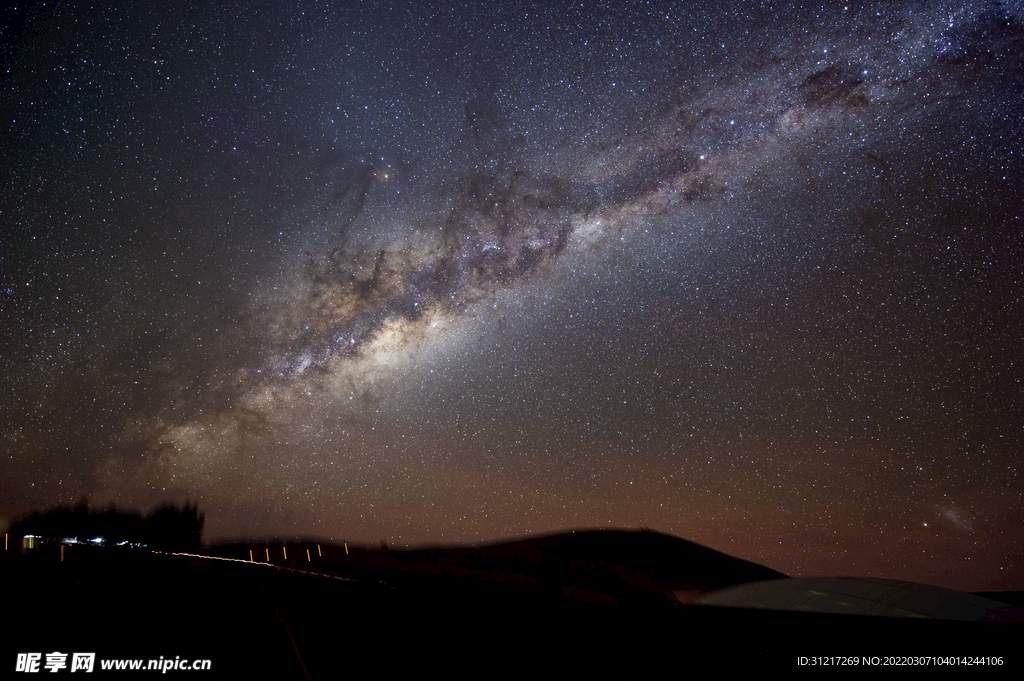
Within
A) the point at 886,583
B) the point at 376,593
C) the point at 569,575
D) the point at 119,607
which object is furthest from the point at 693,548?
the point at 119,607

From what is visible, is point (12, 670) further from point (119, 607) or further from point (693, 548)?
point (693, 548)

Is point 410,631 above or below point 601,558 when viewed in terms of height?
above

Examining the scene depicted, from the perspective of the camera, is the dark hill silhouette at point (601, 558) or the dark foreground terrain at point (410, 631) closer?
the dark foreground terrain at point (410, 631)

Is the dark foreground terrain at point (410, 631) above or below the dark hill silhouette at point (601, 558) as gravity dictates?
above

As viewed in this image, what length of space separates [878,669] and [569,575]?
5558 cm

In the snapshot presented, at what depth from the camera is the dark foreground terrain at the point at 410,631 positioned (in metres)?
7.66

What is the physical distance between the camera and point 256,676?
6.39m

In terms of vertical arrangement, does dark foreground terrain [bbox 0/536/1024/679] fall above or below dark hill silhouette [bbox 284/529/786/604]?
above

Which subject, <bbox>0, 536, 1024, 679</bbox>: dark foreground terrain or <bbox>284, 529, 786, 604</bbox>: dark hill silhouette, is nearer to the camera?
<bbox>0, 536, 1024, 679</bbox>: dark foreground terrain

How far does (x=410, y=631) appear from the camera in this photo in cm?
1077

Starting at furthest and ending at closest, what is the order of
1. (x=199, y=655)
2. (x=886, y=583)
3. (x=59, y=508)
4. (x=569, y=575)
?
(x=59, y=508), (x=569, y=575), (x=886, y=583), (x=199, y=655)

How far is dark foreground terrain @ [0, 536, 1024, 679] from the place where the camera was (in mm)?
7656

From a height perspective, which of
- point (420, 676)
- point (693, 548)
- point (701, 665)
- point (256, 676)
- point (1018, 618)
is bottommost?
point (693, 548)

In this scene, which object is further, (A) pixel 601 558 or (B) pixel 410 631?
(A) pixel 601 558
